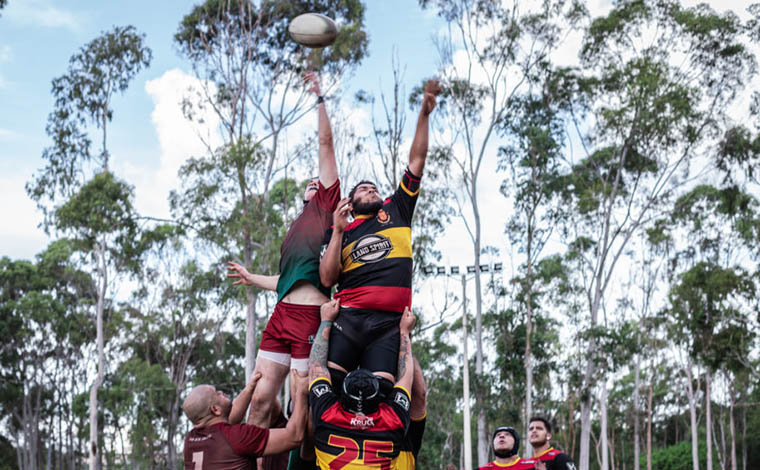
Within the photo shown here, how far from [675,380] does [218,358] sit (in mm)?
26110

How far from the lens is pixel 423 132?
5090 mm

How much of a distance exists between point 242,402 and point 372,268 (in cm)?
131

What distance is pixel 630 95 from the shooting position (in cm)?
2677

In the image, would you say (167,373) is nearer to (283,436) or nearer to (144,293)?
(144,293)

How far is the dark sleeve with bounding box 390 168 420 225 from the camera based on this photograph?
5.01 meters

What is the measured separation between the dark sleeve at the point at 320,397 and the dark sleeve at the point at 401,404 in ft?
1.11

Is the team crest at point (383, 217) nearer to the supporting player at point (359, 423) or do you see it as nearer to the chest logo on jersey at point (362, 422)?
the supporting player at point (359, 423)

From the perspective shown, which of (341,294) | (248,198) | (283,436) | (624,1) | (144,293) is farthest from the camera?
(144,293)

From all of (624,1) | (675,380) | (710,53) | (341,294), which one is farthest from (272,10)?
(675,380)

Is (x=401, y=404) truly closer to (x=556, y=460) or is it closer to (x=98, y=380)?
(x=556, y=460)

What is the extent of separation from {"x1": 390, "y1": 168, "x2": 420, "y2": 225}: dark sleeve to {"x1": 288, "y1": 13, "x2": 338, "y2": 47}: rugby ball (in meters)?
1.47

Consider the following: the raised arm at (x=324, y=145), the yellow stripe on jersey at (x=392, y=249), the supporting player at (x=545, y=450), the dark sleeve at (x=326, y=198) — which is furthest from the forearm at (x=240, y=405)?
the supporting player at (x=545, y=450)

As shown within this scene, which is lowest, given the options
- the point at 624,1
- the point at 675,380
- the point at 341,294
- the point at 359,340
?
the point at 675,380

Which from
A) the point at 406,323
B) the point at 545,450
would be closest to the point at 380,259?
the point at 406,323
